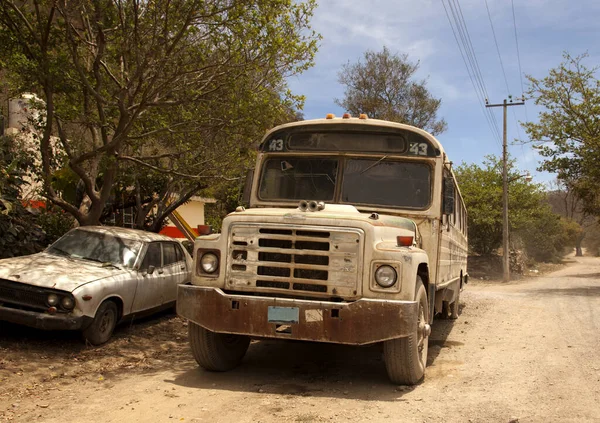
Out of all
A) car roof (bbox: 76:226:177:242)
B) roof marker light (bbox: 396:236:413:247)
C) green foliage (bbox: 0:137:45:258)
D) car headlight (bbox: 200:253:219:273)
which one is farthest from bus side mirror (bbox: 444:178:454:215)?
green foliage (bbox: 0:137:45:258)

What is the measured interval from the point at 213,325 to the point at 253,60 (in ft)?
19.0

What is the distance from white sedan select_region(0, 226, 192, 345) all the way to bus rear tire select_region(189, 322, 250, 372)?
187 centimetres

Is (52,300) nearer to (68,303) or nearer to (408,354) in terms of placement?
(68,303)

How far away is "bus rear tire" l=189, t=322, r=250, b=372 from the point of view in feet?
20.1

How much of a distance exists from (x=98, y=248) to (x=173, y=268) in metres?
1.50

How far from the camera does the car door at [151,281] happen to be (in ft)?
28.4

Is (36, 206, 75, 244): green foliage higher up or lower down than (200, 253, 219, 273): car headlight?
higher up

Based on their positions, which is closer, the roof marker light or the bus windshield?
the roof marker light

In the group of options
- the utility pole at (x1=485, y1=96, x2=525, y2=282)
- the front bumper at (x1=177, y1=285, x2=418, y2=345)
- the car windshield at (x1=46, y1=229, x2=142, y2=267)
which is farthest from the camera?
the utility pole at (x1=485, y1=96, x2=525, y2=282)

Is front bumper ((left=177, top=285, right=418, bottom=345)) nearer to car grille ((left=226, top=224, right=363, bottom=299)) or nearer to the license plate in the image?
the license plate

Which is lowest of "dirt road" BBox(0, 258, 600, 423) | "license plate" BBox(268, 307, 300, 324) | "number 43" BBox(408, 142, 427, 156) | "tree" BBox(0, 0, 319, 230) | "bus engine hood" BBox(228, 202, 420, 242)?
"dirt road" BBox(0, 258, 600, 423)

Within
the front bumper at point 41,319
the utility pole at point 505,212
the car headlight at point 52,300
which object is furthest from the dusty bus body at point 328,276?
the utility pole at point 505,212

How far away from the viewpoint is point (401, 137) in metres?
6.84

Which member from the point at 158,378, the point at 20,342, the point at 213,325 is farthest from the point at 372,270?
the point at 20,342
